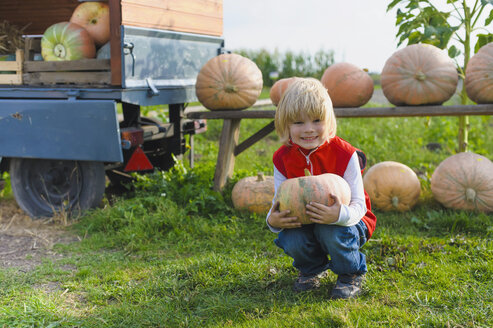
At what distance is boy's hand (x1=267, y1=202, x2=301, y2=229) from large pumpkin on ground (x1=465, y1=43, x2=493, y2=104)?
2616 millimetres

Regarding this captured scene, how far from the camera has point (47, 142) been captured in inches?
188

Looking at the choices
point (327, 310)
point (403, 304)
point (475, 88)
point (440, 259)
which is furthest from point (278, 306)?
point (475, 88)

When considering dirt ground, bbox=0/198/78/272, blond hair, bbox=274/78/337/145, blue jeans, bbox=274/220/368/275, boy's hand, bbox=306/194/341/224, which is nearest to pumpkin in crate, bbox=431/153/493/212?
blue jeans, bbox=274/220/368/275

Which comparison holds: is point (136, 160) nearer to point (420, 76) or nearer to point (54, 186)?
point (54, 186)

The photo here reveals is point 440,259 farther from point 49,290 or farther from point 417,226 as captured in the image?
point 49,290

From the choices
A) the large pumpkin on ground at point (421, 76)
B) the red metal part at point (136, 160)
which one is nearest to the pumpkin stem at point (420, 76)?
the large pumpkin on ground at point (421, 76)

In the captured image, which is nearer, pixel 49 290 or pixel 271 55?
pixel 49 290

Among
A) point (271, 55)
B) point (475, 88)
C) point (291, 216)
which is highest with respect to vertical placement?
point (271, 55)

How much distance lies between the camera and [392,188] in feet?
15.6

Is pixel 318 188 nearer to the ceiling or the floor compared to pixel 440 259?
nearer to the ceiling

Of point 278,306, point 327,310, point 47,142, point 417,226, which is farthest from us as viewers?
point 47,142

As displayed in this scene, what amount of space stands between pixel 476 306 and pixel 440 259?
76 cm

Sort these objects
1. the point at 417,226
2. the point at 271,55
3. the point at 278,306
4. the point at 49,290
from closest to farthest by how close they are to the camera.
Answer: the point at 278,306 < the point at 49,290 < the point at 417,226 < the point at 271,55

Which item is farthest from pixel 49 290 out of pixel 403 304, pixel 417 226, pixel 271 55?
pixel 271 55
